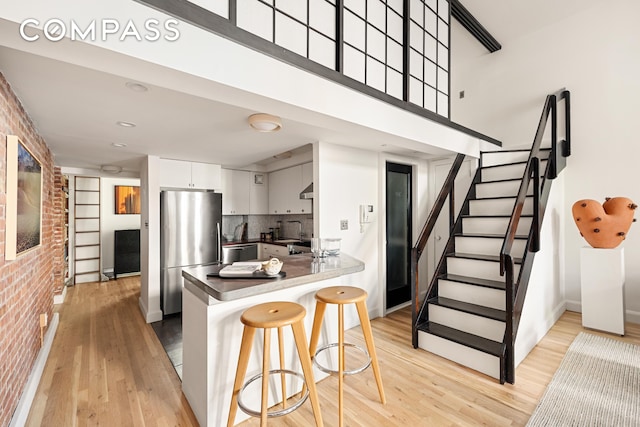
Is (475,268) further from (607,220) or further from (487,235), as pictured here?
(607,220)

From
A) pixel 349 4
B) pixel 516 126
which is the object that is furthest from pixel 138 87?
pixel 516 126

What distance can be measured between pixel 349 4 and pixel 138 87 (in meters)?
1.78

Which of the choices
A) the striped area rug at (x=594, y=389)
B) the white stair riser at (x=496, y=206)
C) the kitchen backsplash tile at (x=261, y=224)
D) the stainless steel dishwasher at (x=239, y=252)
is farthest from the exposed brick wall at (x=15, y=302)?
the white stair riser at (x=496, y=206)

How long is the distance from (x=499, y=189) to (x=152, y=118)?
3911 mm

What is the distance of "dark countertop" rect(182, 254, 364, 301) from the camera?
65.9 inches

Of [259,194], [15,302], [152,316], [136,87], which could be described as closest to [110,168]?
[259,194]

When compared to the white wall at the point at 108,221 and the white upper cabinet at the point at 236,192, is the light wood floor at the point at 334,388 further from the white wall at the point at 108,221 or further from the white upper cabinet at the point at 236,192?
the white wall at the point at 108,221

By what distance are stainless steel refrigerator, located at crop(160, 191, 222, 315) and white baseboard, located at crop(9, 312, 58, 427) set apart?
1200 millimetres

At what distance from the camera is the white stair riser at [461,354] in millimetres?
2344

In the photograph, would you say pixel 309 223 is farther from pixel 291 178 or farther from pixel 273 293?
pixel 273 293

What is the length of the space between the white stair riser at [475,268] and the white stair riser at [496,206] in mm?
729

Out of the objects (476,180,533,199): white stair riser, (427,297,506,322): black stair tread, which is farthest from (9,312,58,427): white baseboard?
(476,180,533,199): white stair riser

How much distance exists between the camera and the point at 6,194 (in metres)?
1.62

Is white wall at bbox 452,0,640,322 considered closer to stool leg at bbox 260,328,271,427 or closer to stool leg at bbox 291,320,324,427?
stool leg at bbox 291,320,324,427
